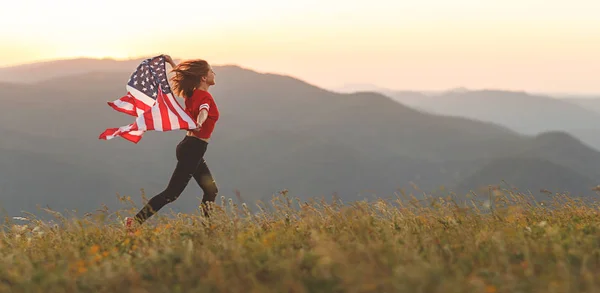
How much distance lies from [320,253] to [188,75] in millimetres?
4586

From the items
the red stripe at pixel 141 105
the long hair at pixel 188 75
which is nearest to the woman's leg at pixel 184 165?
the long hair at pixel 188 75

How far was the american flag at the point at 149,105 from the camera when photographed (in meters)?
7.30

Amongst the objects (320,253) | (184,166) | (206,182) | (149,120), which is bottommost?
(206,182)

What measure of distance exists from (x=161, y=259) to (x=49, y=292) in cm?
74

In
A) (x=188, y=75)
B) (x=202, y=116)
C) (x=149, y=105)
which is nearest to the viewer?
(x=202, y=116)

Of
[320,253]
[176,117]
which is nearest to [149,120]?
[176,117]

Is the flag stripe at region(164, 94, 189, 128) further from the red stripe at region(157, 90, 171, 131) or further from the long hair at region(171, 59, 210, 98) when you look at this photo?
the long hair at region(171, 59, 210, 98)

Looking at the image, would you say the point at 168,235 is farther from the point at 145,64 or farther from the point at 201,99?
the point at 145,64

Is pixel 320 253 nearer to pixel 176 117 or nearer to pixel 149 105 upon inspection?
pixel 176 117

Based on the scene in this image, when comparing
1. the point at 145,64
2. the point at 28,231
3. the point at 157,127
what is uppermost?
the point at 145,64

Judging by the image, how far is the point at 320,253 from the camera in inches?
140

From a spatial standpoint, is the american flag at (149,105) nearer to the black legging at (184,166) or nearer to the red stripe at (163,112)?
the red stripe at (163,112)

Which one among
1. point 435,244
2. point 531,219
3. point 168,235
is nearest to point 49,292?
point 168,235

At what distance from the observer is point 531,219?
20.5 feet
